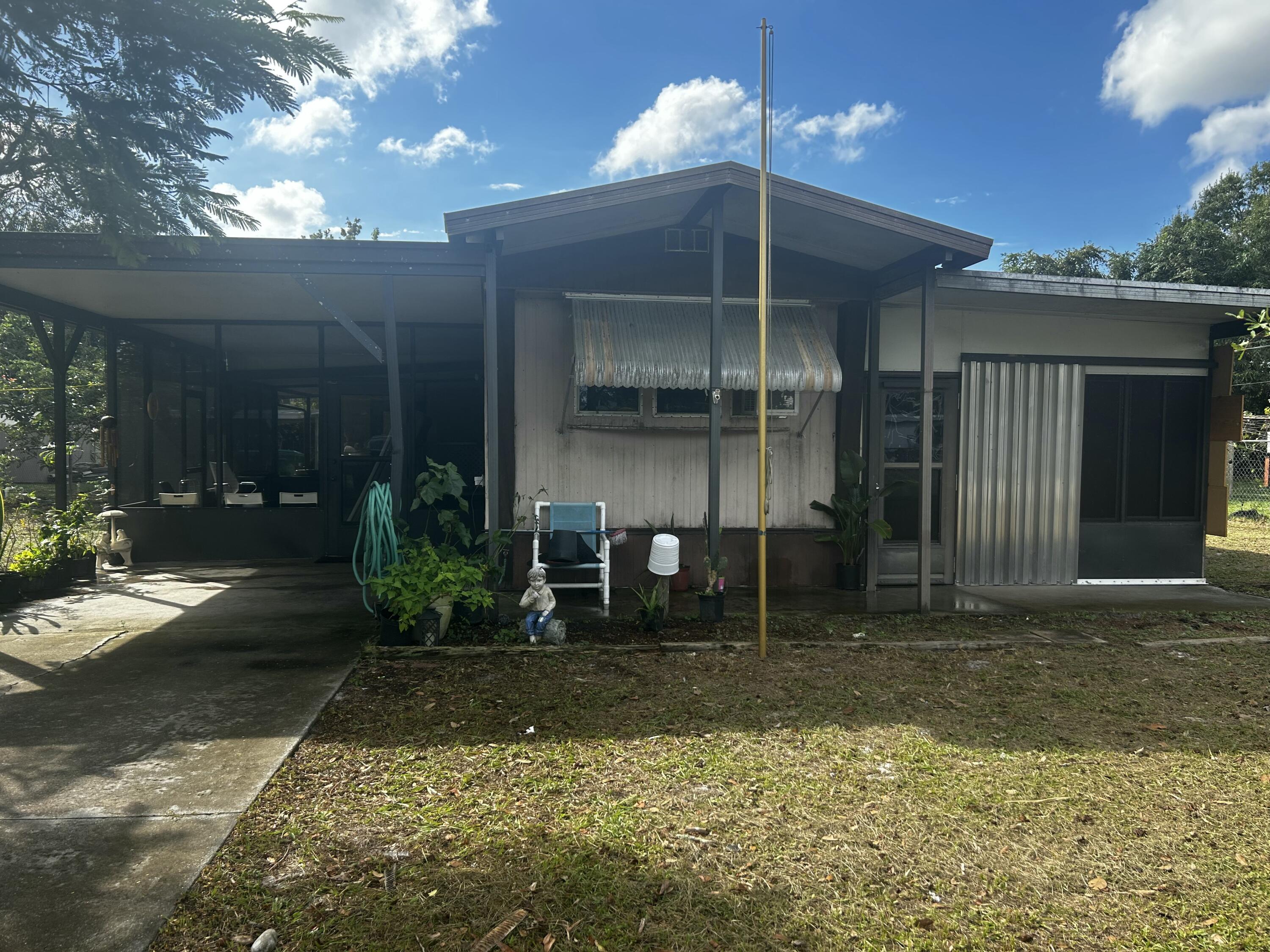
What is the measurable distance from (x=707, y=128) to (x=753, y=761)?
16.2ft

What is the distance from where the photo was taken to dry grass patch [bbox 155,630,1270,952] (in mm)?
2135

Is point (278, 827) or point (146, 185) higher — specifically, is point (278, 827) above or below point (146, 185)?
below

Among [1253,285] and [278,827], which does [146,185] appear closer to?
[278,827]

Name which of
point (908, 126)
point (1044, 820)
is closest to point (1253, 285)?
point (908, 126)

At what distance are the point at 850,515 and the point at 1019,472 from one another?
74.3 inches

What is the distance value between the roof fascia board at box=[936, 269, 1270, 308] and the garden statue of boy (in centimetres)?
390

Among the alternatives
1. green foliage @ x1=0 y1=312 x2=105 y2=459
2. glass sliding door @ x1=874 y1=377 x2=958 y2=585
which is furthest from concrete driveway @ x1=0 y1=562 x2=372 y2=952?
green foliage @ x1=0 y1=312 x2=105 y2=459

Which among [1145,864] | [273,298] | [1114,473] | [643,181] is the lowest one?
[1145,864]

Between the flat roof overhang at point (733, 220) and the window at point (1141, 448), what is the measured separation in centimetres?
286

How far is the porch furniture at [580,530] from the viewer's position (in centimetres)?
601

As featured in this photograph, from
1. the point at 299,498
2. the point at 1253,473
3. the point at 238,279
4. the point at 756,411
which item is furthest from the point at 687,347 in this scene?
the point at 1253,473

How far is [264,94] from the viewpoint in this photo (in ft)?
16.6

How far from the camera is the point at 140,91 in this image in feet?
15.6

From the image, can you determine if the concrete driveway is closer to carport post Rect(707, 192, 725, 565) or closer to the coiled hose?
the coiled hose
